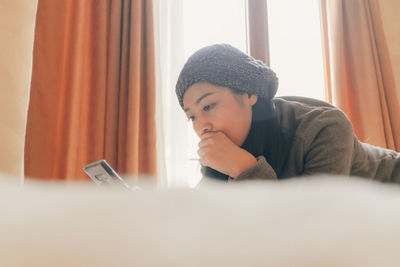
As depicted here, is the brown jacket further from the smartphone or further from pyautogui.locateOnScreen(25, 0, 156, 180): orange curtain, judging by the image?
pyautogui.locateOnScreen(25, 0, 156, 180): orange curtain

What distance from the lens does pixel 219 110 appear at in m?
1.03

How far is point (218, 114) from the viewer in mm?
1029

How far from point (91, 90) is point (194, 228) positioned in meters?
1.84

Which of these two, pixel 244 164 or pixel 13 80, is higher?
pixel 13 80

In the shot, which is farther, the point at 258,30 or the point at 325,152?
the point at 258,30

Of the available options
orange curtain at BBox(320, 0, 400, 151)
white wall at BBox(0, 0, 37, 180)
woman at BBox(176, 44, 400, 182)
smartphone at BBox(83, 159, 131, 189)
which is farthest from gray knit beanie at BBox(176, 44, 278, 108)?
orange curtain at BBox(320, 0, 400, 151)

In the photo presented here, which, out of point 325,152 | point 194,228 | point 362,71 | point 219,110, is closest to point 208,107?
point 219,110

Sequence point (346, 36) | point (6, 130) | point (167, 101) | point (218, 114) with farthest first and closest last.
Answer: point (346, 36) < point (167, 101) < point (6, 130) < point (218, 114)

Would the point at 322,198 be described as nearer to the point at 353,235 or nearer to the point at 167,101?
the point at 353,235

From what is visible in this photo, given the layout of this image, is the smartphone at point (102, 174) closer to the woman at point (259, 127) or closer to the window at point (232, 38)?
the woman at point (259, 127)

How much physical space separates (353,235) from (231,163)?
0.82 meters

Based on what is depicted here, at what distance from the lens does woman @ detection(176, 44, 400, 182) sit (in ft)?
2.94

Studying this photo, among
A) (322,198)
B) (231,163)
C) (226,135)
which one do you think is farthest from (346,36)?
(322,198)

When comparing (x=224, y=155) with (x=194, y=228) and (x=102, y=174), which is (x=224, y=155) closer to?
(x=102, y=174)
